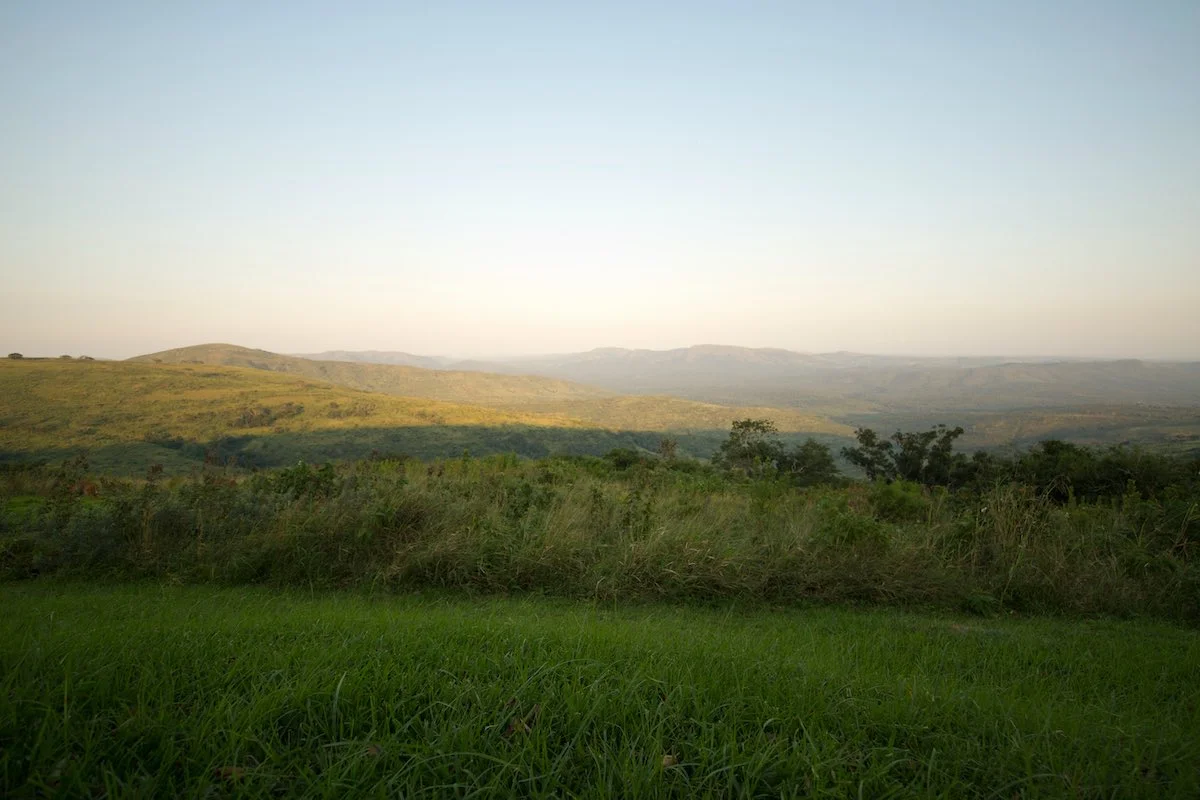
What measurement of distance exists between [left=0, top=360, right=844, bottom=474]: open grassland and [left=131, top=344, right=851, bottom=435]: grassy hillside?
19.6m

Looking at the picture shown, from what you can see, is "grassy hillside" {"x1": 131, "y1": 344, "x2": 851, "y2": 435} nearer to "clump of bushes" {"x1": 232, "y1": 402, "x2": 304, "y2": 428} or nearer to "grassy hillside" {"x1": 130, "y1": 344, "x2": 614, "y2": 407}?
"grassy hillside" {"x1": 130, "y1": 344, "x2": 614, "y2": 407}

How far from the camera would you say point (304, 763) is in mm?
1983

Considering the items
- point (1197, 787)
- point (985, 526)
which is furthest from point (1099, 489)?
point (1197, 787)

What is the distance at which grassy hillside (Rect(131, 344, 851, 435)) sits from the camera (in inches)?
2391

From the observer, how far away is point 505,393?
322ft

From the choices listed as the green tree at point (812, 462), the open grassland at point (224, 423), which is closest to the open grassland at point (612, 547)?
the green tree at point (812, 462)

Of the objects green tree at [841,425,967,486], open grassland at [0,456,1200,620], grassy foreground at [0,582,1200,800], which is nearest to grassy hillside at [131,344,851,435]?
green tree at [841,425,967,486]

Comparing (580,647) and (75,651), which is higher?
(75,651)

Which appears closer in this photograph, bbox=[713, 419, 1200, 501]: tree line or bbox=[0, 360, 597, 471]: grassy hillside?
bbox=[713, 419, 1200, 501]: tree line

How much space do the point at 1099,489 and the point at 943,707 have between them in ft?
46.8

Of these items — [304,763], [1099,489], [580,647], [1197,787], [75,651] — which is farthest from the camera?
[1099,489]

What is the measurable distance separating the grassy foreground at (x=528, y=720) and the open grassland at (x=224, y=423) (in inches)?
744

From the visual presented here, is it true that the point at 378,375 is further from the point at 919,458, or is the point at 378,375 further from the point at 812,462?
the point at 919,458

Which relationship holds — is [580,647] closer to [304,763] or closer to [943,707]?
[304,763]
